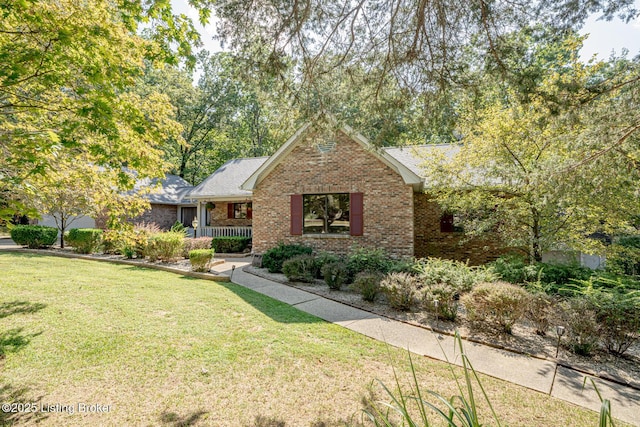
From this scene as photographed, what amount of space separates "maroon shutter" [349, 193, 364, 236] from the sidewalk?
4.05 meters

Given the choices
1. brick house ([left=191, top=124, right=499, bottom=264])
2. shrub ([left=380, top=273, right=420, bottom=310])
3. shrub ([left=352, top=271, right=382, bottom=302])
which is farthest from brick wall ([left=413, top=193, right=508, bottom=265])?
shrub ([left=380, top=273, right=420, bottom=310])

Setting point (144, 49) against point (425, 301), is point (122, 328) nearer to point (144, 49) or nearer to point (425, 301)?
point (144, 49)

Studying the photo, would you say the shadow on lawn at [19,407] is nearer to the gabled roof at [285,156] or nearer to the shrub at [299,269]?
the shrub at [299,269]

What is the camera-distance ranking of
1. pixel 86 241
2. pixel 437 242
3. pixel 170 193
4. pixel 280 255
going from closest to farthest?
pixel 280 255 → pixel 437 242 → pixel 86 241 → pixel 170 193

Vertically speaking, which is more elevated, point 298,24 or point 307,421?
point 298,24

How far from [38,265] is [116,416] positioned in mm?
10580

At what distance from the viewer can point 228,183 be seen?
17.9m

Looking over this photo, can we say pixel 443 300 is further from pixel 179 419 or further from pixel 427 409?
pixel 179 419

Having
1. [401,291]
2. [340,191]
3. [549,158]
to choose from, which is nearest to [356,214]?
[340,191]

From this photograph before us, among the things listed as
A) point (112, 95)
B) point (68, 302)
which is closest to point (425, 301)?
point (112, 95)

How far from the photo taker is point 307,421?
10.5ft

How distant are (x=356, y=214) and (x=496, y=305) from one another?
6.21m

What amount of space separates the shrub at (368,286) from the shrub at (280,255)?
3.66 meters

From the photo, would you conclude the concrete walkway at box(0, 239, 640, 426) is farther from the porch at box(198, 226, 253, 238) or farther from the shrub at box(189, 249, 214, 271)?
the porch at box(198, 226, 253, 238)
